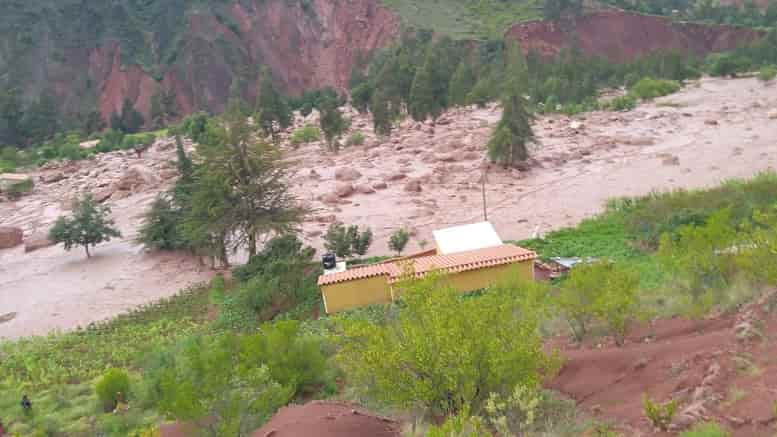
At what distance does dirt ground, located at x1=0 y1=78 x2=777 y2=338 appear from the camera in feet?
91.8

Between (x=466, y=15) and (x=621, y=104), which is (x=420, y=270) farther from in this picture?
(x=466, y=15)

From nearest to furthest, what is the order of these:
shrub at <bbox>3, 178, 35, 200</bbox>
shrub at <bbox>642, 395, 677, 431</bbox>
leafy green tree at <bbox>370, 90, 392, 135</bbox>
Result: 1. shrub at <bbox>642, 395, 677, 431</bbox>
2. shrub at <bbox>3, 178, 35, 200</bbox>
3. leafy green tree at <bbox>370, 90, 392, 135</bbox>

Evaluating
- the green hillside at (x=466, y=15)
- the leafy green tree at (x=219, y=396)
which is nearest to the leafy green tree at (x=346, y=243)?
the leafy green tree at (x=219, y=396)

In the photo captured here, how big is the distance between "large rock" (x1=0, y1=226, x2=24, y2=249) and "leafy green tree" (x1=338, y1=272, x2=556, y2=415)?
111 feet

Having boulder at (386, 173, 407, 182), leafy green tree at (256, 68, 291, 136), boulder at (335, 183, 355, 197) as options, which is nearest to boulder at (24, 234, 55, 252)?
boulder at (335, 183, 355, 197)

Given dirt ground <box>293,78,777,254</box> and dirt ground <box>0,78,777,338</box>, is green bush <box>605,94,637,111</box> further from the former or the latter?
dirt ground <box>0,78,777,338</box>

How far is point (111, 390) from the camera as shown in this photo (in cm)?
1425

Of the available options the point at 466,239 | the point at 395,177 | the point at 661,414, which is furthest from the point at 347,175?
the point at 661,414

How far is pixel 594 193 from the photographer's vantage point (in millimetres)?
33125

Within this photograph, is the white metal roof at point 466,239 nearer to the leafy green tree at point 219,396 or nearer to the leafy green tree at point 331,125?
the leafy green tree at point 219,396

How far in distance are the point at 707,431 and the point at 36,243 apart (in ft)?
119

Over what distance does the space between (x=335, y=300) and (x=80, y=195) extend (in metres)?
32.0

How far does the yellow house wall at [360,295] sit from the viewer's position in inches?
765

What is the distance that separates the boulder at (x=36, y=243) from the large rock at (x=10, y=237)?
0.97m
